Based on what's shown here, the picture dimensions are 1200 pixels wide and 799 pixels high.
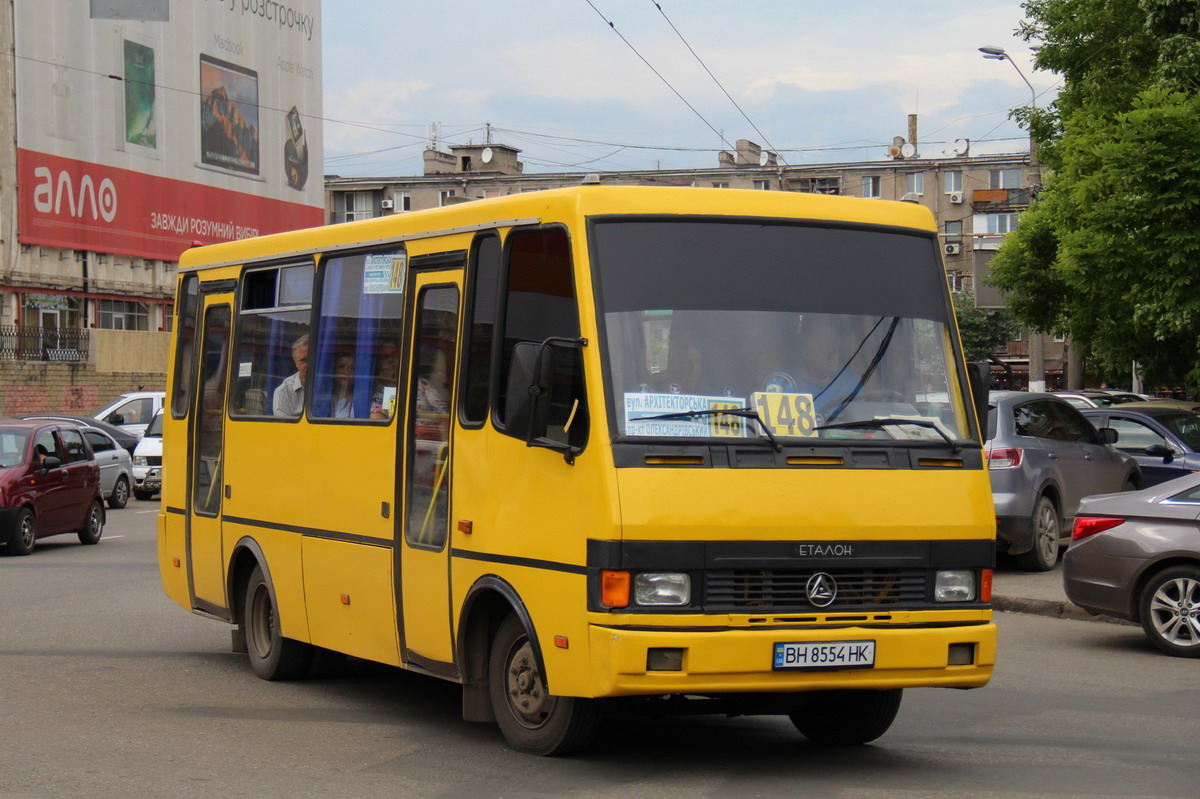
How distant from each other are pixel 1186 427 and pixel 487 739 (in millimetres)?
13350

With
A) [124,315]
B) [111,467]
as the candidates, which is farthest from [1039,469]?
[124,315]

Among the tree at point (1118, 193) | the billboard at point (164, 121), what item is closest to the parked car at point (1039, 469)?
the tree at point (1118, 193)

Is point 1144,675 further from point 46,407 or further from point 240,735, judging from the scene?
point 46,407

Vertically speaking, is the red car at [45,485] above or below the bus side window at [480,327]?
below

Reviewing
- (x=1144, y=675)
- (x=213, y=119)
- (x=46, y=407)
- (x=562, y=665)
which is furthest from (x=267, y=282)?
(x=213, y=119)

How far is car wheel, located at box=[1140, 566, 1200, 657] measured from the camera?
36.9 ft

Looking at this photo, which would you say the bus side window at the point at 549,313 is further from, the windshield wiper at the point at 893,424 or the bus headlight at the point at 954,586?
the bus headlight at the point at 954,586

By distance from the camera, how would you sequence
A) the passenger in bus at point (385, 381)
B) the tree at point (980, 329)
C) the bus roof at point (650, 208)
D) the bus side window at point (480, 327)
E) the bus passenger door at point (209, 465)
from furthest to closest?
the tree at point (980, 329) → the bus passenger door at point (209, 465) → the passenger in bus at point (385, 381) → the bus side window at point (480, 327) → the bus roof at point (650, 208)

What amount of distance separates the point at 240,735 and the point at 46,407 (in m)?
39.2

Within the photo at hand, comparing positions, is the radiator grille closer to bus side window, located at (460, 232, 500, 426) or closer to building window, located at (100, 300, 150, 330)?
bus side window, located at (460, 232, 500, 426)

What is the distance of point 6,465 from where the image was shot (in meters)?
20.1

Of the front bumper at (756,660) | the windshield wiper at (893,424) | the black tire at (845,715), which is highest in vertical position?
the windshield wiper at (893,424)

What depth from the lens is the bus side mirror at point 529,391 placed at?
6.90 meters

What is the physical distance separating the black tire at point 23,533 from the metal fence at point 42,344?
25560 mm
